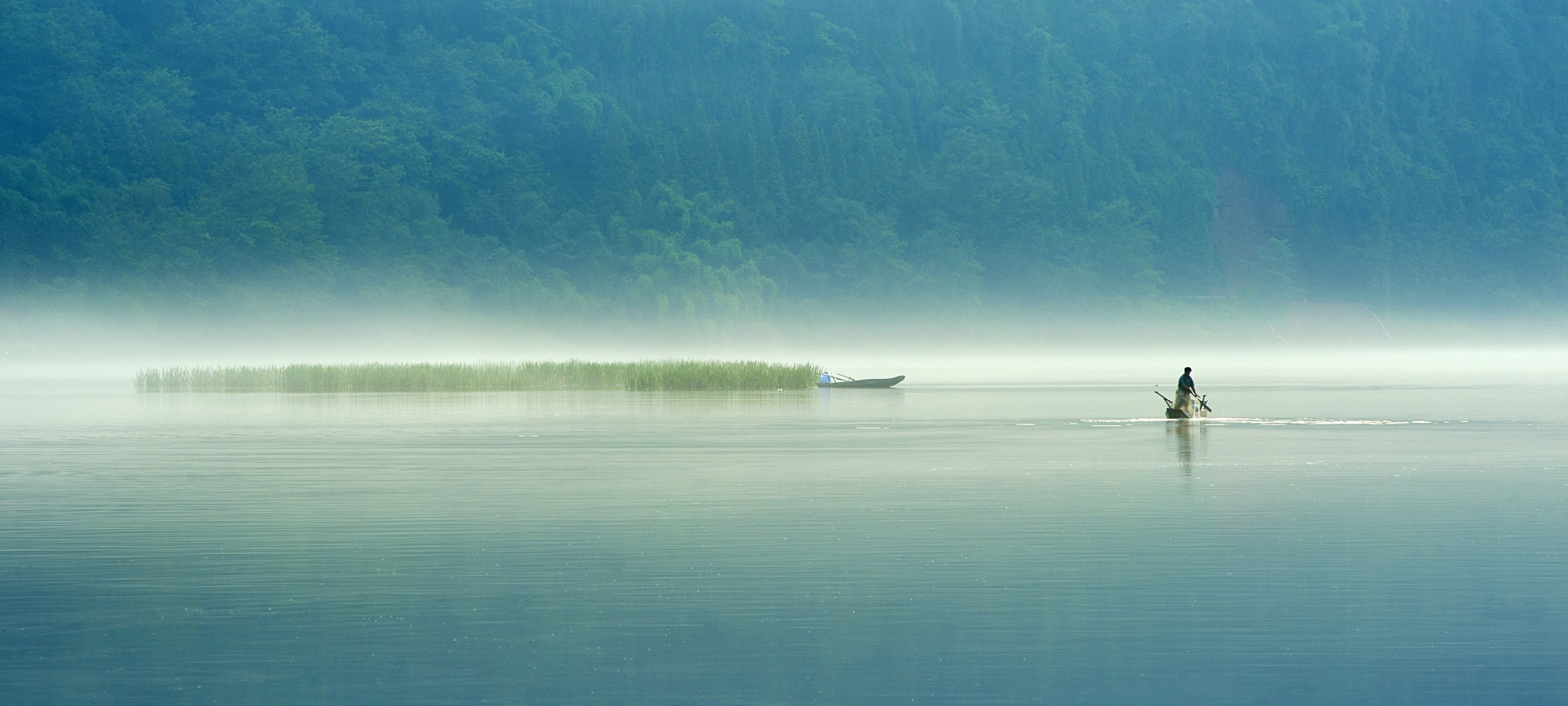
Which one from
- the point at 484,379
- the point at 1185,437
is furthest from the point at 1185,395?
the point at 484,379

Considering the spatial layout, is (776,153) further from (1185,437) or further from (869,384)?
(1185,437)

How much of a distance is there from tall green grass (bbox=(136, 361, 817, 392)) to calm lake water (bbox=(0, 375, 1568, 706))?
27.7m

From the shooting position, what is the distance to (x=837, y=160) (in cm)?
14075

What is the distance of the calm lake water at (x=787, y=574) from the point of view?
9.12m

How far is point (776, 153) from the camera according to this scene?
141000mm

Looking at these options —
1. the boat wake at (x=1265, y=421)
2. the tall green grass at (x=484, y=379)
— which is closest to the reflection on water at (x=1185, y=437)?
the boat wake at (x=1265, y=421)

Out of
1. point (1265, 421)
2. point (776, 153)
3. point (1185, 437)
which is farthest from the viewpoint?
point (776, 153)

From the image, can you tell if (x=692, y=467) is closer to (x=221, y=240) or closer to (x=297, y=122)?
(x=221, y=240)

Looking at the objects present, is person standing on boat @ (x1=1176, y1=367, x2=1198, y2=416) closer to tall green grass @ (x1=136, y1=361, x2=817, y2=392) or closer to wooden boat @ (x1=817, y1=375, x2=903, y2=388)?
wooden boat @ (x1=817, y1=375, x2=903, y2=388)

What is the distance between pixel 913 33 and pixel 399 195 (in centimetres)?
5728

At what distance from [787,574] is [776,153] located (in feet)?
426

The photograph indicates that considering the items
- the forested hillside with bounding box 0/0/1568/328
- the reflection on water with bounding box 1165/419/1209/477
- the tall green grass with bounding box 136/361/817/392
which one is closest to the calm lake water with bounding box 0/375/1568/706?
the reflection on water with bounding box 1165/419/1209/477

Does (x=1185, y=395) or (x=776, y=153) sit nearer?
(x=1185, y=395)

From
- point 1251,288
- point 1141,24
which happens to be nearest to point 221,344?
point 1251,288
